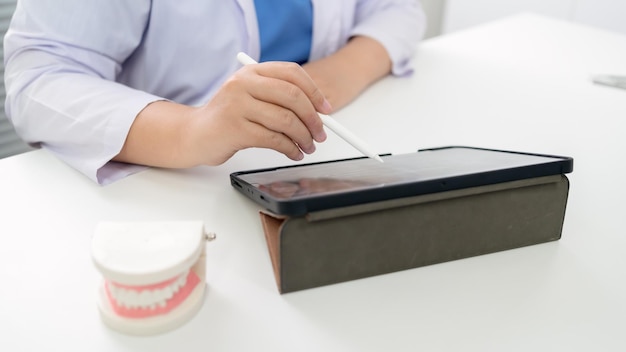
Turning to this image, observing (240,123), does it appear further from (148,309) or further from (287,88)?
(148,309)

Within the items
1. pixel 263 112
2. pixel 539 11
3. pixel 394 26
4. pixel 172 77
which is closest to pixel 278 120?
pixel 263 112

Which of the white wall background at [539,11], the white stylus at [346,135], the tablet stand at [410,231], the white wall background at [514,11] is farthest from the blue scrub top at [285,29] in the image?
the white wall background at [539,11]

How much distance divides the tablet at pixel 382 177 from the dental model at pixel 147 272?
6 cm

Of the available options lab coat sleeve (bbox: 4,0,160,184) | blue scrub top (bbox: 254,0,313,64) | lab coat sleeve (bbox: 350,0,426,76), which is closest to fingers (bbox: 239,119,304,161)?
lab coat sleeve (bbox: 4,0,160,184)

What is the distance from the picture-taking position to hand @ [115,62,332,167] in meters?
0.48

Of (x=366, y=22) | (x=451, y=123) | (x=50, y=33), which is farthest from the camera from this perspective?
(x=366, y=22)

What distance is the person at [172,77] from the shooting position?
0.50m

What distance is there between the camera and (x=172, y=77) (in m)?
0.69

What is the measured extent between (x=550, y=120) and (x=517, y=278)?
335mm

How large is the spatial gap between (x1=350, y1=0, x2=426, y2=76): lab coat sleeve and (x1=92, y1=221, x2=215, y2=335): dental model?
53 centimetres

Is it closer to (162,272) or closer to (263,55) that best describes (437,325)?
(162,272)

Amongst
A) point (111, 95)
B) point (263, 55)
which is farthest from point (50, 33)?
point (263, 55)

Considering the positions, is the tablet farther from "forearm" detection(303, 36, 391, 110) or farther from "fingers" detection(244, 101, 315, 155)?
"forearm" detection(303, 36, 391, 110)

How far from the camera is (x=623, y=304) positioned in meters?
0.41
